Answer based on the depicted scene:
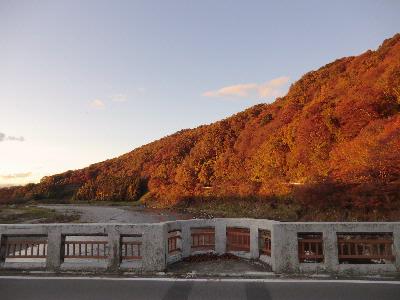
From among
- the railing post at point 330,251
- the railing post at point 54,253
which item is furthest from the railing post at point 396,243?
the railing post at point 54,253

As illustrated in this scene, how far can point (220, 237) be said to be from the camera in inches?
453

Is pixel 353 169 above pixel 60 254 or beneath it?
above

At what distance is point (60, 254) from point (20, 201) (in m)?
107

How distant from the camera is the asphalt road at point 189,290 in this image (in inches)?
287

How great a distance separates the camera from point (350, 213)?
29.8 m

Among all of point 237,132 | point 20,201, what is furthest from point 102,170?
point 237,132

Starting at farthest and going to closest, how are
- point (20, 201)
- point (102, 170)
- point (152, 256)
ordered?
point (102, 170)
point (20, 201)
point (152, 256)

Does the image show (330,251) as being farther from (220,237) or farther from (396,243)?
(220,237)

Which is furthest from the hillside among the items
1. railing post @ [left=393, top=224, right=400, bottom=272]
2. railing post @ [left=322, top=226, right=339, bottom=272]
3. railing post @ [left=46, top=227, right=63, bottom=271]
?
railing post @ [left=46, top=227, right=63, bottom=271]

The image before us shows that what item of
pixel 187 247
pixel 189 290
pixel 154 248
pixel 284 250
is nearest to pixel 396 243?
pixel 284 250

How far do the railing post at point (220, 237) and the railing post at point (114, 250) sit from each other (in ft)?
11.2

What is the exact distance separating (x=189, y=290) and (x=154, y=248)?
203 centimetres

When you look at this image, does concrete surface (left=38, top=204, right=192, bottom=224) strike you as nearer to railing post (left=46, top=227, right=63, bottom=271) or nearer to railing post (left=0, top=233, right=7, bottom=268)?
railing post (left=0, top=233, right=7, bottom=268)

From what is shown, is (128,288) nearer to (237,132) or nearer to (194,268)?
(194,268)
